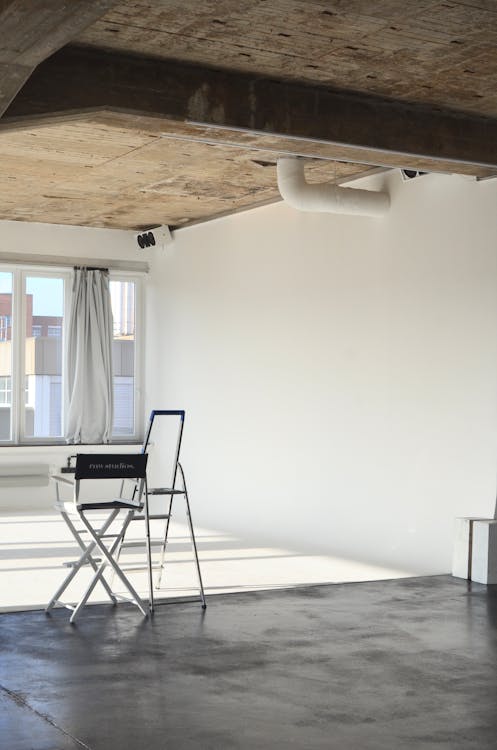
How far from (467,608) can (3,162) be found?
476 cm

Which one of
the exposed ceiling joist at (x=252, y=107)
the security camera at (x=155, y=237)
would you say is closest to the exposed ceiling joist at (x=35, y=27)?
the exposed ceiling joist at (x=252, y=107)

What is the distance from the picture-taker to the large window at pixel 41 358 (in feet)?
37.1

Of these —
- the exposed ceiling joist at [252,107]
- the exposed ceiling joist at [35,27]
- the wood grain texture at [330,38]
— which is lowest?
the exposed ceiling joist at [35,27]

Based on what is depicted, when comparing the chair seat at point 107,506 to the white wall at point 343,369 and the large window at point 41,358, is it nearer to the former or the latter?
the white wall at point 343,369

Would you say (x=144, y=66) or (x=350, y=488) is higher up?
(x=144, y=66)

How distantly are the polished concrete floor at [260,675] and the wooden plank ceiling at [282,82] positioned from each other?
103 inches

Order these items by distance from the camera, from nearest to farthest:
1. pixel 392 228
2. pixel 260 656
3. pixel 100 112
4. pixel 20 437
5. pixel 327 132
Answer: pixel 260 656, pixel 100 112, pixel 327 132, pixel 392 228, pixel 20 437

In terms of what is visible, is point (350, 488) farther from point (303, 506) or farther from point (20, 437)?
point (20, 437)

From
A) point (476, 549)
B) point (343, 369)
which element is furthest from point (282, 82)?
point (343, 369)

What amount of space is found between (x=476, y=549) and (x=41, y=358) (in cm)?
614

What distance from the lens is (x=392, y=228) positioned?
Answer: 798 centimetres

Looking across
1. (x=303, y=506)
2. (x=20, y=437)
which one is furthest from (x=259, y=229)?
(x=20, y=437)

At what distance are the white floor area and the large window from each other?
1982 millimetres

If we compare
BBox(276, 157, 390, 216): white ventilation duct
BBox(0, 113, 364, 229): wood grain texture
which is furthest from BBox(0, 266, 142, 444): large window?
BBox(276, 157, 390, 216): white ventilation duct
